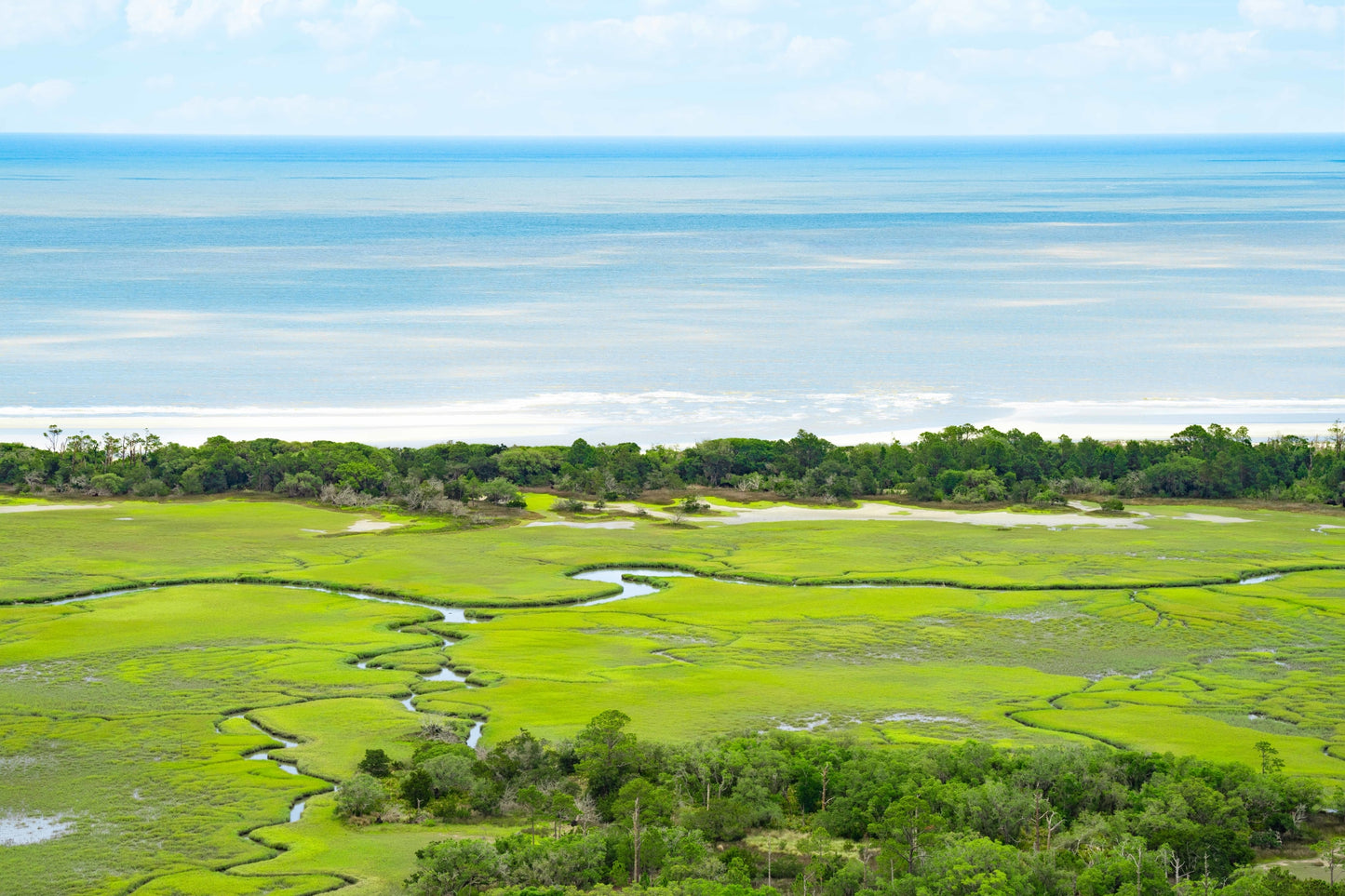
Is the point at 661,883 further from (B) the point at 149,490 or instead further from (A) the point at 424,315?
(A) the point at 424,315

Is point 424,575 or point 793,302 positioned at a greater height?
point 793,302

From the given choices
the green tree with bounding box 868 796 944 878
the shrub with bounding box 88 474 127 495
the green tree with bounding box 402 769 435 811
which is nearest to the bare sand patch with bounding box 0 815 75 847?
the green tree with bounding box 402 769 435 811

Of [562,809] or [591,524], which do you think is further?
[591,524]

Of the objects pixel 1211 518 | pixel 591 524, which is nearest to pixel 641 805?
pixel 591 524

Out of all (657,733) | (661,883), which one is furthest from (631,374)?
(661,883)

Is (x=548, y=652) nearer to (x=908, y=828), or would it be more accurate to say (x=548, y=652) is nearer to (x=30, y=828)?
(x=30, y=828)

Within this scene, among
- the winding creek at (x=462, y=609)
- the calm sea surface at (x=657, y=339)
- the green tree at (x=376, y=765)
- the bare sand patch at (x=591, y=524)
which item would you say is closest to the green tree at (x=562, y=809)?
the green tree at (x=376, y=765)
